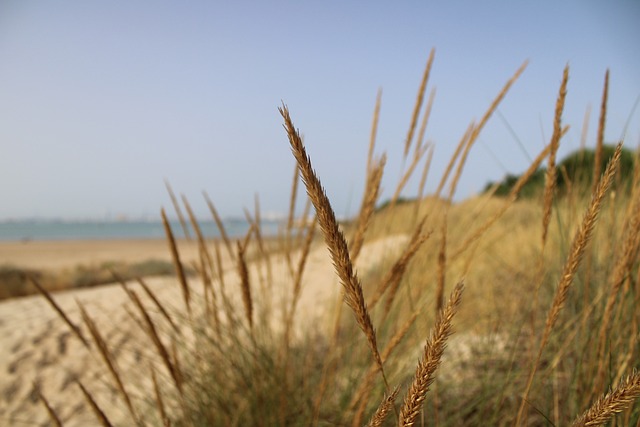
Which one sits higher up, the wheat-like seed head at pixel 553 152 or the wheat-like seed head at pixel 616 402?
the wheat-like seed head at pixel 553 152

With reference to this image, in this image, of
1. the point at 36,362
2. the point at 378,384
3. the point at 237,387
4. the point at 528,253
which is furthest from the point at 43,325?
the point at 528,253

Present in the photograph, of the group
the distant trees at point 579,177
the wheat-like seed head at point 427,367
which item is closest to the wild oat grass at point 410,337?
the wheat-like seed head at point 427,367

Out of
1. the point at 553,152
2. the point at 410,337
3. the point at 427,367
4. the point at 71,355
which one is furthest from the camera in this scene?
the point at 71,355

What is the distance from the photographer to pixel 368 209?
85cm

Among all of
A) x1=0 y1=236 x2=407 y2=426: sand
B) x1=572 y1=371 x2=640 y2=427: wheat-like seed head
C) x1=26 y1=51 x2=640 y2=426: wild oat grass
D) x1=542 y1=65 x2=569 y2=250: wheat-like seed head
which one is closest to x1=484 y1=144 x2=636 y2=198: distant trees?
x1=26 y1=51 x2=640 y2=426: wild oat grass

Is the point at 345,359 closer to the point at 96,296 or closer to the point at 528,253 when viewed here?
the point at 528,253

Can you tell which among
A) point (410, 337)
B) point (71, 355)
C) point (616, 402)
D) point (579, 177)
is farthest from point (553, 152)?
point (71, 355)

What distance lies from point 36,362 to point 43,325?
1.07 metres

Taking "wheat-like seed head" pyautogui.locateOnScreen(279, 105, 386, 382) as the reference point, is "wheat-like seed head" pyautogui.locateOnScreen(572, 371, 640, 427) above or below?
below

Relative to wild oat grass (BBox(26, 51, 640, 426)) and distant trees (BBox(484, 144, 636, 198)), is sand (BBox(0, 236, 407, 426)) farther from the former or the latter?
distant trees (BBox(484, 144, 636, 198))

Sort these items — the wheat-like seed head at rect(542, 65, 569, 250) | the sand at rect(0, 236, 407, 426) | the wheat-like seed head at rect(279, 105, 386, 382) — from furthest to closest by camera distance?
the sand at rect(0, 236, 407, 426) → the wheat-like seed head at rect(542, 65, 569, 250) → the wheat-like seed head at rect(279, 105, 386, 382)

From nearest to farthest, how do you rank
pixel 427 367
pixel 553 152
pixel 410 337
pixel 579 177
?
pixel 427 367
pixel 553 152
pixel 410 337
pixel 579 177

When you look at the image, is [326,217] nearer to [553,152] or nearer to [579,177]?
[553,152]

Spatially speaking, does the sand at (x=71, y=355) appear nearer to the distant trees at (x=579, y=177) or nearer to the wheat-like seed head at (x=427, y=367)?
the distant trees at (x=579, y=177)
